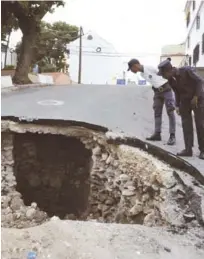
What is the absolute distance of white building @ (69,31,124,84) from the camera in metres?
39.8

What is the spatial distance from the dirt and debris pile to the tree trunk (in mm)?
10964

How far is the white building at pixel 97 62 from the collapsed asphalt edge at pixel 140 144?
31.6 metres

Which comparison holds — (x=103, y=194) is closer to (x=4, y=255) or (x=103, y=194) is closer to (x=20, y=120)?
(x=20, y=120)

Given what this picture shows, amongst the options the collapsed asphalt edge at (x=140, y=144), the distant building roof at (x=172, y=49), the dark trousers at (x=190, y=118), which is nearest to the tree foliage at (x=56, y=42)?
the distant building roof at (x=172, y=49)

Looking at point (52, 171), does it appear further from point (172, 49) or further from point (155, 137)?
point (172, 49)

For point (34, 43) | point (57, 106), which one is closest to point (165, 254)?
point (57, 106)

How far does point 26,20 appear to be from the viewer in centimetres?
1747

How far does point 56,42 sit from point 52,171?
2408cm

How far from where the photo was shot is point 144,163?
526 centimetres

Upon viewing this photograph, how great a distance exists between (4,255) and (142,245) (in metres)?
1.08

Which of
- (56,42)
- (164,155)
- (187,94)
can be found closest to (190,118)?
(187,94)

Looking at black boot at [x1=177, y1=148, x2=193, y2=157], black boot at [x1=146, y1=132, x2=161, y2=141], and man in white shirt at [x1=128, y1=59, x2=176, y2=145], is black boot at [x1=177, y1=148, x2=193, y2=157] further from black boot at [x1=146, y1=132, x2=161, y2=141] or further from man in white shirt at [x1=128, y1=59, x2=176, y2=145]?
black boot at [x1=146, y1=132, x2=161, y2=141]

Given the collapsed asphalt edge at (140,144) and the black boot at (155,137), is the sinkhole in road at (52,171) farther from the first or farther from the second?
the black boot at (155,137)

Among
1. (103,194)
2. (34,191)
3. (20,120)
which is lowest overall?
(34,191)
